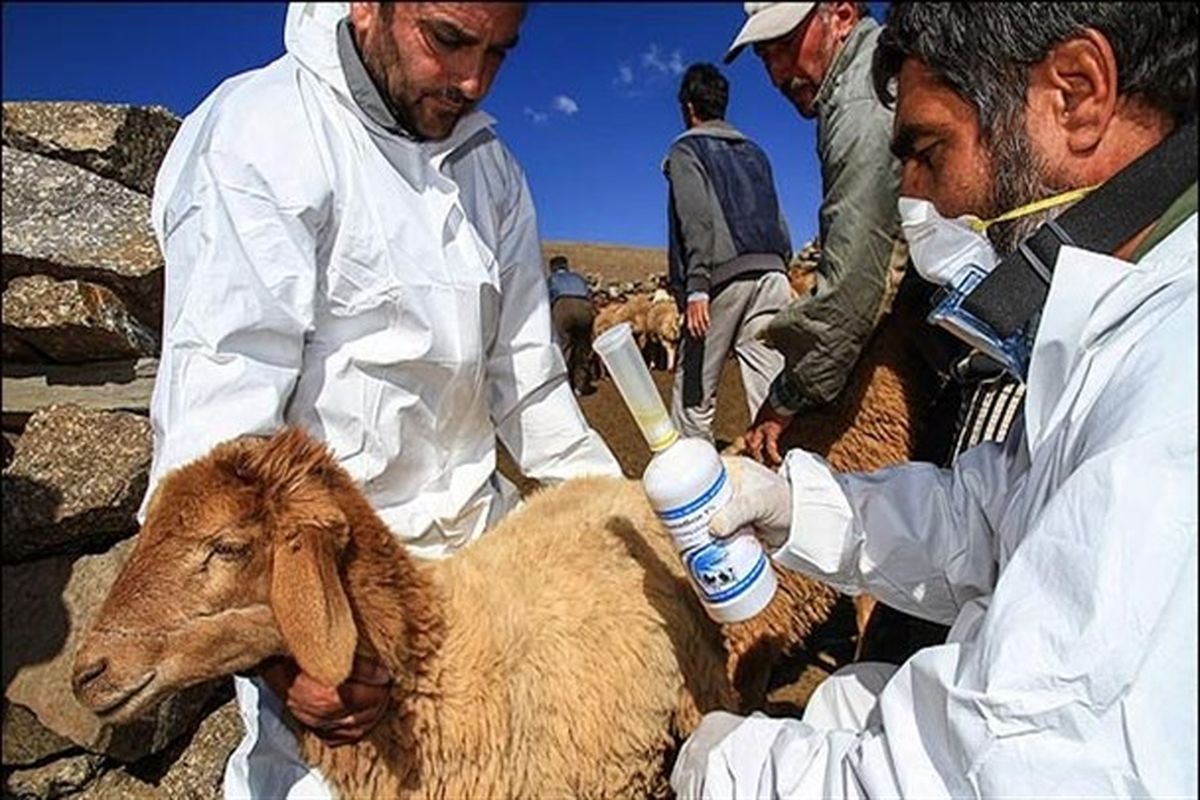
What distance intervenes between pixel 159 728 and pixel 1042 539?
2818 millimetres

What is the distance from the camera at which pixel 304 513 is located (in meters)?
Answer: 1.91

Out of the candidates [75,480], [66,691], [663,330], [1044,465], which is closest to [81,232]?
[75,480]

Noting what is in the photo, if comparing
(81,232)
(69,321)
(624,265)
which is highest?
(81,232)

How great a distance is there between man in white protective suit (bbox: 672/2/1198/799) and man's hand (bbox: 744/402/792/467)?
1.92 m

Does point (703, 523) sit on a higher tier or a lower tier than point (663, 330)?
higher

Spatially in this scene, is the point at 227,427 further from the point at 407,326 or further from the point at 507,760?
the point at 507,760

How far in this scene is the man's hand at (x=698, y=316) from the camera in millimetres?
5676

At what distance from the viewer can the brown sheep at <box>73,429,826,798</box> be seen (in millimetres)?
1832

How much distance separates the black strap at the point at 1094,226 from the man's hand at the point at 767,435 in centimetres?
250

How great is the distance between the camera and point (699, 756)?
1910 mm

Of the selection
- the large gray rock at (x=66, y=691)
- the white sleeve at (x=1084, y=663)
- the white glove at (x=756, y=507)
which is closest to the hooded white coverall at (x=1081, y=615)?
the white sleeve at (x=1084, y=663)

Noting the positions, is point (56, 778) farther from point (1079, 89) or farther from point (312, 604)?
point (1079, 89)

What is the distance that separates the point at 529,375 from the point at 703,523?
2.96ft

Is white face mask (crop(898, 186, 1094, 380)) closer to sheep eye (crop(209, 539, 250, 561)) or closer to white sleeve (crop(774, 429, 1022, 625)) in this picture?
white sleeve (crop(774, 429, 1022, 625))
